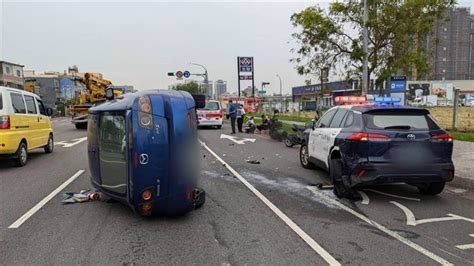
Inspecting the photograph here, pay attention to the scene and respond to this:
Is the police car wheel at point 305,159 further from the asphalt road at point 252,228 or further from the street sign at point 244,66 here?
the street sign at point 244,66

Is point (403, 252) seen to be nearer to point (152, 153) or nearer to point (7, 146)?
point (152, 153)

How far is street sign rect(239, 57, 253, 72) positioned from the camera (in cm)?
4282

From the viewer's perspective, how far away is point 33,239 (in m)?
5.22

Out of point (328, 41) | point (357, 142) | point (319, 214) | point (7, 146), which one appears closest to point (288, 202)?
point (319, 214)

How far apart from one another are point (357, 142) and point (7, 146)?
7.90m

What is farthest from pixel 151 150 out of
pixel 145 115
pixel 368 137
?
pixel 368 137

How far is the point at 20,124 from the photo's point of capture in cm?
1090

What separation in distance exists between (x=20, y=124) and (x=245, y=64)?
110ft

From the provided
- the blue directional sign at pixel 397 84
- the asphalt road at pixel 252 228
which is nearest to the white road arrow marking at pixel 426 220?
the asphalt road at pixel 252 228

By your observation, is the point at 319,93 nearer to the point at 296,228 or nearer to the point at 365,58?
the point at 365,58

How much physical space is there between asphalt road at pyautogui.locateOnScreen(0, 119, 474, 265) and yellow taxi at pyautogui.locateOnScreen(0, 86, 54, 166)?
1.75m

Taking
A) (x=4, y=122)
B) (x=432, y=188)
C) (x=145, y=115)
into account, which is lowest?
(x=432, y=188)

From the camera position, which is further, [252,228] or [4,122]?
[4,122]

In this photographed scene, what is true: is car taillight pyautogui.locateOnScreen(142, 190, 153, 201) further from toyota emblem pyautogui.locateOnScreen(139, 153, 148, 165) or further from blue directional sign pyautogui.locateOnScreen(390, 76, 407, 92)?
blue directional sign pyautogui.locateOnScreen(390, 76, 407, 92)
